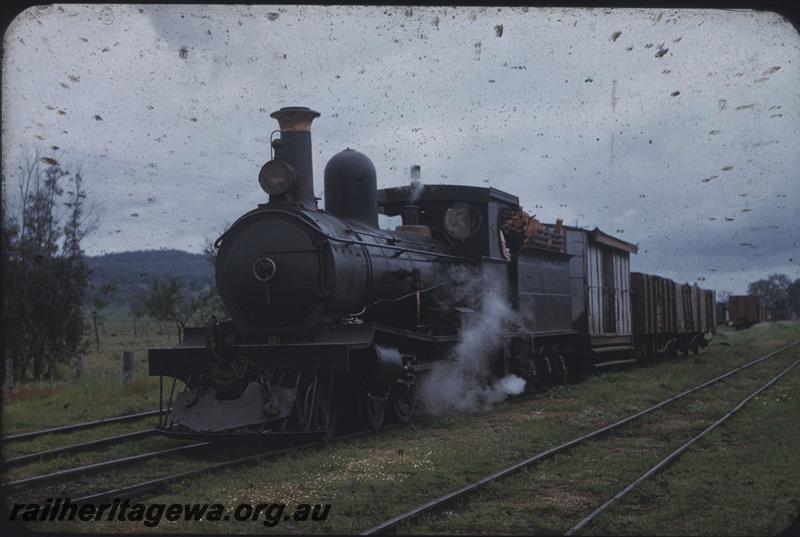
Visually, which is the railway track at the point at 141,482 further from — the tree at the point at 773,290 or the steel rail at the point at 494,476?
the tree at the point at 773,290

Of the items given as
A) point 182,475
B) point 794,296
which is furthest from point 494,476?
point 794,296

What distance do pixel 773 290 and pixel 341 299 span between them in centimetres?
7368

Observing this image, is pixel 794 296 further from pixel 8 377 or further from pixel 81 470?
pixel 81 470

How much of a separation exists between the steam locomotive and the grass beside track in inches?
28.2

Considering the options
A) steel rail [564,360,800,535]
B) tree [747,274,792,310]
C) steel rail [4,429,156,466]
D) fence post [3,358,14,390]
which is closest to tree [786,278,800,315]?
tree [747,274,792,310]

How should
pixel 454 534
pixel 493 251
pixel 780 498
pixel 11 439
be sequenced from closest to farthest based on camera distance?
pixel 454 534
pixel 780 498
pixel 11 439
pixel 493 251

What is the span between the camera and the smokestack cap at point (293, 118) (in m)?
10.6

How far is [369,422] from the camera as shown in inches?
446

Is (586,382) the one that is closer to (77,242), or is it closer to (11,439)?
(11,439)

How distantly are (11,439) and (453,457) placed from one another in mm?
6062

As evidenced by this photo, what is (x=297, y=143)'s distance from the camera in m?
10.6

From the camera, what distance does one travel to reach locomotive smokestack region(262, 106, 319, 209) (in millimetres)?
10594

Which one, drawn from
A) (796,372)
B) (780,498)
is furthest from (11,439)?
(796,372)

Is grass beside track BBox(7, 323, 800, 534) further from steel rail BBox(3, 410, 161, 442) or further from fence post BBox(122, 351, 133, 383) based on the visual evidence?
fence post BBox(122, 351, 133, 383)
